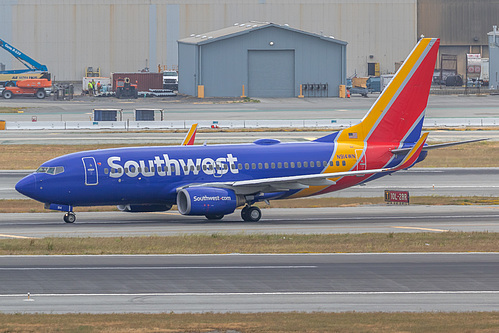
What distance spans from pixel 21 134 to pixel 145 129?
40.5 ft

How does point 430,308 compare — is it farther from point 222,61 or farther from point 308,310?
point 222,61

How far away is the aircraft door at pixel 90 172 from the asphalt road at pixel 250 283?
9.28m

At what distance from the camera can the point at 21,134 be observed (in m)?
79.8

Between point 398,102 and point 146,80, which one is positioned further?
point 146,80

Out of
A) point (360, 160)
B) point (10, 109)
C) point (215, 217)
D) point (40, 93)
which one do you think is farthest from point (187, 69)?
point (215, 217)

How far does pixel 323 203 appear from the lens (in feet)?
152

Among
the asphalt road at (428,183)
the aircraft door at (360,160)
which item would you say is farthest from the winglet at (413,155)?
the asphalt road at (428,183)

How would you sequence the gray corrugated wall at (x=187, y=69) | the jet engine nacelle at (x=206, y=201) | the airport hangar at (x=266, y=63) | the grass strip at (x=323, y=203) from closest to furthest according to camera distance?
the jet engine nacelle at (x=206, y=201) < the grass strip at (x=323, y=203) < the airport hangar at (x=266, y=63) < the gray corrugated wall at (x=187, y=69)

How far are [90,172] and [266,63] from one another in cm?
8113

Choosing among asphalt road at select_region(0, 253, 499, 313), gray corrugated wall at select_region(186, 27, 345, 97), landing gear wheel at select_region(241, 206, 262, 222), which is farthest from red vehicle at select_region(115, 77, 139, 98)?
asphalt road at select_region(0, 253, 499, 313)

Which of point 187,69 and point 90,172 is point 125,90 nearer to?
point 187,69

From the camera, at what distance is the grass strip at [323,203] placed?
44.1 meters

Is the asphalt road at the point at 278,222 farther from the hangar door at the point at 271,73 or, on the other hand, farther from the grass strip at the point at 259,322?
the hangar door at the point at 271,73

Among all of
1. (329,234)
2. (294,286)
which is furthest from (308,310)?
(329,234)
